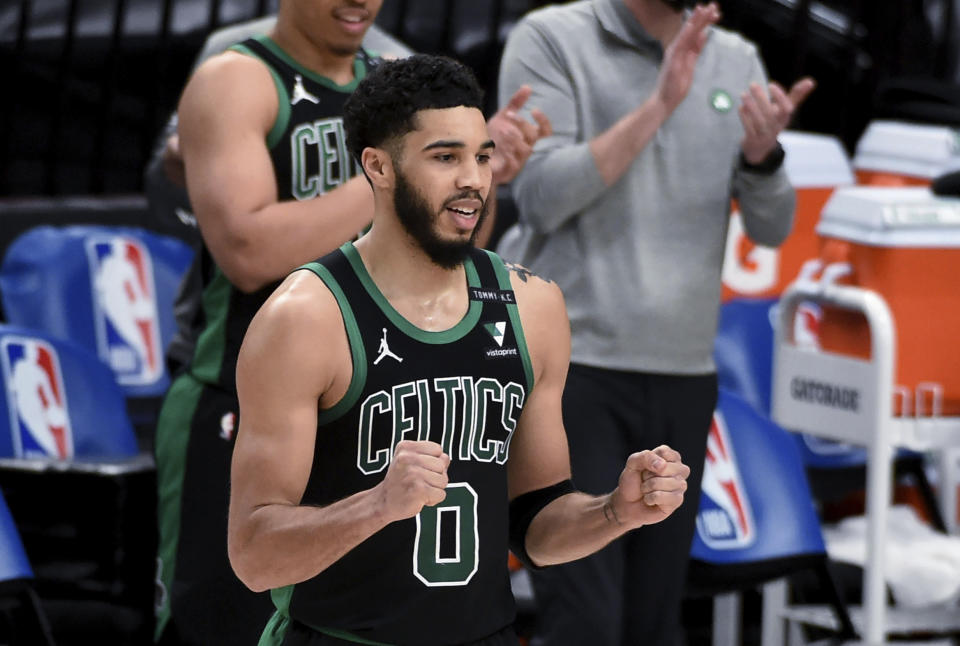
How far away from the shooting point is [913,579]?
14.3 ft

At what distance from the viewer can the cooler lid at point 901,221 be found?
424 cm

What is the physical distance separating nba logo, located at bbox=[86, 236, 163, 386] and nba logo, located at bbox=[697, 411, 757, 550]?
5.37 ft

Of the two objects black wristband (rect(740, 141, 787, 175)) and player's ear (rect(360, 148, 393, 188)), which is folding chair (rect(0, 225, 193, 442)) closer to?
black wristband (rect(740, 141, 787, 175))

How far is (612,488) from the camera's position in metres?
3.25

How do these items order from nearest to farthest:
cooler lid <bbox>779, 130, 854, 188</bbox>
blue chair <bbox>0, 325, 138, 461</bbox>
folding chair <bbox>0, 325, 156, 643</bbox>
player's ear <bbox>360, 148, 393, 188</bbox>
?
player's ear <bbox>360, 148, 393, 188</bbox>, folding chair <bbox>0, 325, 156, 643</bbox>, blue chair <bbox>0, 325, 138, 461</bbox>, cooler lid <bbox>779, 130, 854, 188</bbox>

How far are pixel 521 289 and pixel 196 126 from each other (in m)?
0.80

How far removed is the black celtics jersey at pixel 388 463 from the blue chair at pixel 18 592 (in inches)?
49.3

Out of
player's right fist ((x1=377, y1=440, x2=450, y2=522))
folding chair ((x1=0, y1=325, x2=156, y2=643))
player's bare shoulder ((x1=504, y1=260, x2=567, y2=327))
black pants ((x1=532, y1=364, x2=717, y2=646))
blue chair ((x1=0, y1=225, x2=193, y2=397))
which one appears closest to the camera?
player's right fist ((x1=377, y1=440, x2=450, y2=522))

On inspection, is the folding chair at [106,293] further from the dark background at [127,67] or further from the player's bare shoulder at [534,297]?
the player's bare shoulder at [534,297]

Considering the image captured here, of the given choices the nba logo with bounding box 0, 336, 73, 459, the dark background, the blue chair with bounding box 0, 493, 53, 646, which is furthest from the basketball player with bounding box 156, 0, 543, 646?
the dark background

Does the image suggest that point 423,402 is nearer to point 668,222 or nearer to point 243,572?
point 243,572

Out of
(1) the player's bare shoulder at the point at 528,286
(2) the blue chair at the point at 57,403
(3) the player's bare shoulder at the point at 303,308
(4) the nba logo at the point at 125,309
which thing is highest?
(3) the player's bare shoulder at the point at 303,308

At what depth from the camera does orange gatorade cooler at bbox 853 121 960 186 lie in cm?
508

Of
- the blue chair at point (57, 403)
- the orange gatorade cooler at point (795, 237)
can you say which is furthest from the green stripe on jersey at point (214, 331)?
the orange gatorade cooler at point (795, 237)
